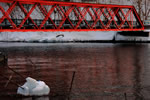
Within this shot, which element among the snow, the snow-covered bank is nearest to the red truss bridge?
the snow-covered bank

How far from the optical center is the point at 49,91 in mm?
9812

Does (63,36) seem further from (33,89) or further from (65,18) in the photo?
(33,89)

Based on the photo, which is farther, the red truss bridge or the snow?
the red truss bridge

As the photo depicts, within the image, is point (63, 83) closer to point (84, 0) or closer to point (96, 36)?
point (96, 36)

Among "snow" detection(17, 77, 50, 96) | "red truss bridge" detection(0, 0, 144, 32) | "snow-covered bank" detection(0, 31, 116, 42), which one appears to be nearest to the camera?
"snow" detection(17, 77, 50, 96)

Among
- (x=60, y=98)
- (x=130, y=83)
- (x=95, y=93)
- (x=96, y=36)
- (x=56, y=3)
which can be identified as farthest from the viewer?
(x=96, y=36)

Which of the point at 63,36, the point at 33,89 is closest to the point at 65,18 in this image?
the point at 63,36

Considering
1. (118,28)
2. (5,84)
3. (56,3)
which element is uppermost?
(5,84)

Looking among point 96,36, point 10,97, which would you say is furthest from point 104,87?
point 96,36

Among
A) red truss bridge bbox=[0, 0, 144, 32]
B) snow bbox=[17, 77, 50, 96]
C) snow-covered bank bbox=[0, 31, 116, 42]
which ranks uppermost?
snow bbox=[17, 77, 50, 96]

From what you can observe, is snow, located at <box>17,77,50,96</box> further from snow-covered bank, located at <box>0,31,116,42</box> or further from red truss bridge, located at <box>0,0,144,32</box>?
snow-covered bank, located at <box>0,31,116,42</box>

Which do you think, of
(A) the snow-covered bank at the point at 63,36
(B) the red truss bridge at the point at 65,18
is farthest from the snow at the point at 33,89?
(A) the snow-covered bank at the point at 63,36

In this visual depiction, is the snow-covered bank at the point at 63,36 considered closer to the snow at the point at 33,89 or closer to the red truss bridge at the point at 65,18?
the red truss bridge at the point at 65,18

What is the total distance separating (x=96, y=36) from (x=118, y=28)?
21.8 feet
